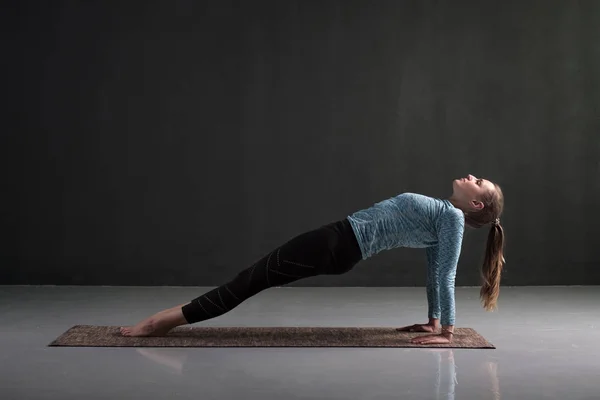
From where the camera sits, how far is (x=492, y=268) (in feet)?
11.6

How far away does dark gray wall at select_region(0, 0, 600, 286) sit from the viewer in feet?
18.0

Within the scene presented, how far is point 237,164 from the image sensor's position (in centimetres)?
556

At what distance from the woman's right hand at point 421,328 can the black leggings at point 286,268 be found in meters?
0.51

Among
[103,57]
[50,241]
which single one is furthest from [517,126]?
[50,241]

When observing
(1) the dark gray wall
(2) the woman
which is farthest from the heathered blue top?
(1) the dark gray wall

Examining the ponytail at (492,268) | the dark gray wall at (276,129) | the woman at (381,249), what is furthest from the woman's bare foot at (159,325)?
the dark gray wall at (276,129)

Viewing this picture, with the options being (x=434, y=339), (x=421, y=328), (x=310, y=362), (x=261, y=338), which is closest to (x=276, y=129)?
(x=421, y=328)

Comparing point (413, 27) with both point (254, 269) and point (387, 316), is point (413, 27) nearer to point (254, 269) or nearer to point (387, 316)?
point (387, 316)

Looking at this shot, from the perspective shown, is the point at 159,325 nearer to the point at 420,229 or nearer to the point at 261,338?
the point at 261,338

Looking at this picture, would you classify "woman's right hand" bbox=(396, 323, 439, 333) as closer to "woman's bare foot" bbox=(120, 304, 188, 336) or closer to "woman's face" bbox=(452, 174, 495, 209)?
"woman's face" bbox=(452, 174, 495, 209)

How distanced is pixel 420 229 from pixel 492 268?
33 centimetres

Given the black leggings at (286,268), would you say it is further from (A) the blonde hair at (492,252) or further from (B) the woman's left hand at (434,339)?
(A) the blonde hair at (492,252)

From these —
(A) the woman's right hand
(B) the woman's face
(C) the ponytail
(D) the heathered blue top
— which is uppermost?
(B) the woman's face

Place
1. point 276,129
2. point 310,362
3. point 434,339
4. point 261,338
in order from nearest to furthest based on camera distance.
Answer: point 310,362
point 434,339
point 261,338
point 276,129
